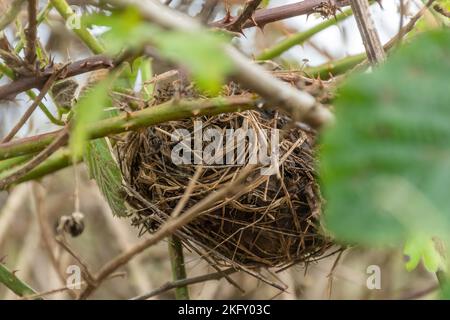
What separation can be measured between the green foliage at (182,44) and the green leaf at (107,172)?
3.01ft

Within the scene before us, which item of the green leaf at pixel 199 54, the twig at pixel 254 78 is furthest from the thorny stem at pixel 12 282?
the green leaf at pixel 199 54

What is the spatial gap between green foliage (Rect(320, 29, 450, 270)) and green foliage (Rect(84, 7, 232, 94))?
10 cm

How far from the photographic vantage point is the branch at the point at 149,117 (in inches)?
40.3

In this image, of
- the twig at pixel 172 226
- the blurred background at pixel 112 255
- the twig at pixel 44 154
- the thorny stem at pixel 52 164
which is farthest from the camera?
the blurred background at pixel 112 255

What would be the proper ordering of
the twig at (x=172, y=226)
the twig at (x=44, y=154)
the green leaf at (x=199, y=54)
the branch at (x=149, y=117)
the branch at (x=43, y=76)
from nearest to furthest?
the green leaf at (x=199, y=54) → the twig at (x=172, y=226) → the twig at (x=44, y=154) → the branch at (x=149, y=117) → the branch at (x=43, y=76)

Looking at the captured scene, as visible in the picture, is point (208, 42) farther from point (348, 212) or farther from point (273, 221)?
point (273, 221)

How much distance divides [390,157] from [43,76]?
0.94m

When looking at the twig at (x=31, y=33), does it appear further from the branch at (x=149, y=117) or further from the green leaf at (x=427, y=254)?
the green leaf at (x=427, y=254)

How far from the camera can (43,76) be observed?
1329mm

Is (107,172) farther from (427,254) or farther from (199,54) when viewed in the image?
(199,54)

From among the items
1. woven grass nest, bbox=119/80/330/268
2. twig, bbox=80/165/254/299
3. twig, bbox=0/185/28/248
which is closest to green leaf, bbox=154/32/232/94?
twig, bbox=80/165/254/299

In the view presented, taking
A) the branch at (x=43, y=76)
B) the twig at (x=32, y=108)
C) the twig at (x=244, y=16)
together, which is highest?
the twig at (x=244, y=16)

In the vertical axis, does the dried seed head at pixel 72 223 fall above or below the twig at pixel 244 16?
below

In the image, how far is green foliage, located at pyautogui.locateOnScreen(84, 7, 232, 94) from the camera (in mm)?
469
